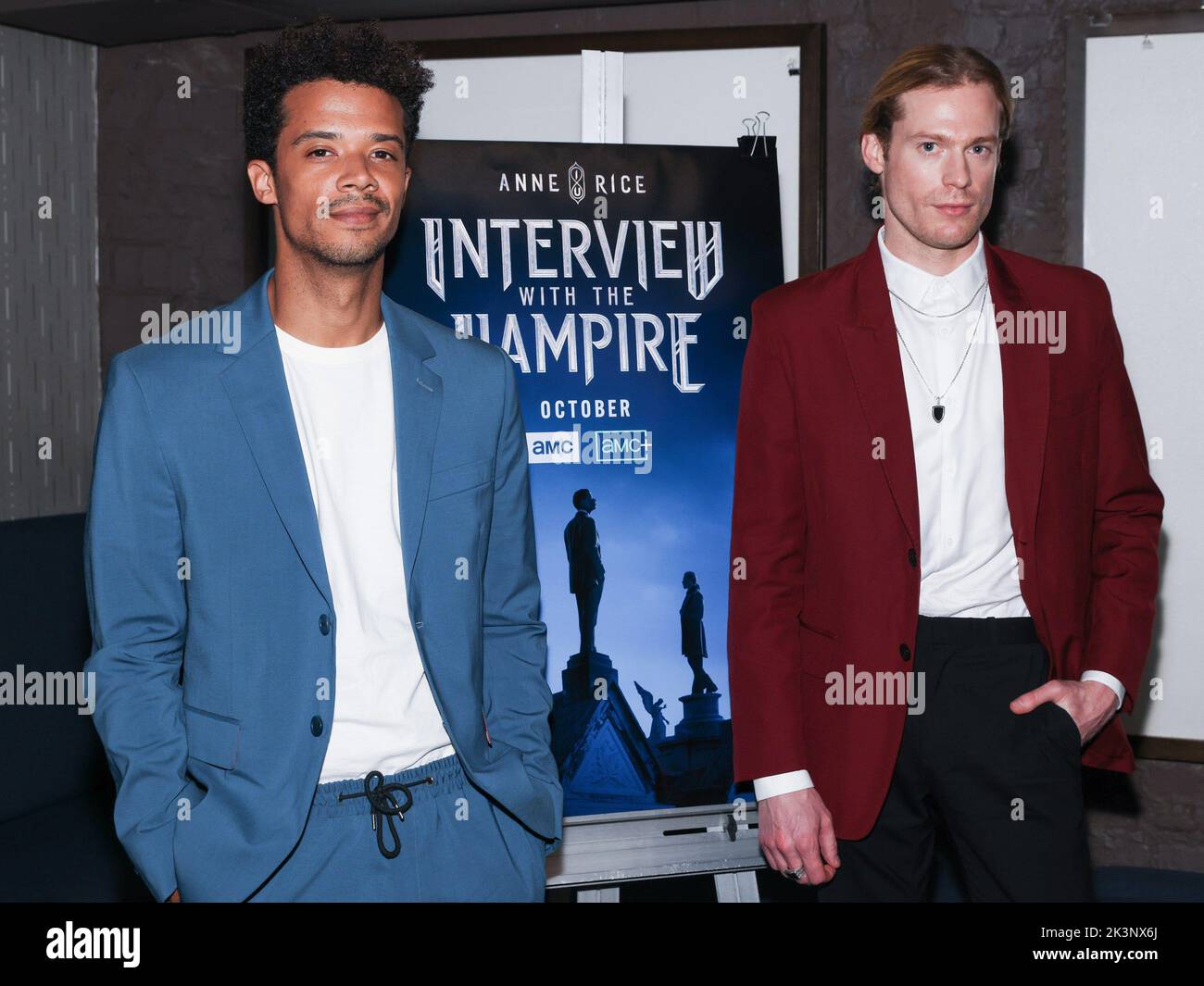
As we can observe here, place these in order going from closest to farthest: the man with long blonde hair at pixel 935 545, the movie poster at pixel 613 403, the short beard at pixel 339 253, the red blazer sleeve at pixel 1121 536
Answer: the short beard at pixel 339 253 → the man with long blonde hair at pixel 935 545 → the red blazer sleeve at pixel 1121 536 → the movie poster at pixel 613 403

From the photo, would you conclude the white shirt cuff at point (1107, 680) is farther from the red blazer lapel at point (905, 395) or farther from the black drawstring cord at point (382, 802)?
the black drawstring cord at point (382, 802)

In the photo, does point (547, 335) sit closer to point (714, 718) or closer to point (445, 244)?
point (445, 244)

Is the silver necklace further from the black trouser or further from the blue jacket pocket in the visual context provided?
the blue jacket pocket


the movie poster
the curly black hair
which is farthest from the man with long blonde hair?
the movie poster

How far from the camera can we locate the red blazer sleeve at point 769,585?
1.87 meters

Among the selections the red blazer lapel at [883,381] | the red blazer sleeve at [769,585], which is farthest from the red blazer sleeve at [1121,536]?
the red blazer sleeve at [769,585]

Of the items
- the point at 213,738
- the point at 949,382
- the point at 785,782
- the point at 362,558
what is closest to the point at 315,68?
the point at 362,558

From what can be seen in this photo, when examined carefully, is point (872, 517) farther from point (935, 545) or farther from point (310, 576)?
point (310, 576)

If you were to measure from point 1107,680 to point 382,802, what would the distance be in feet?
3.67

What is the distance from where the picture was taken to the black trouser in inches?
70.9

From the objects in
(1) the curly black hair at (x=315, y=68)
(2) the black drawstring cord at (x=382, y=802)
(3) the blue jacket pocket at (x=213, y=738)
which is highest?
(1) the curly black hair at (x=315, y=68)

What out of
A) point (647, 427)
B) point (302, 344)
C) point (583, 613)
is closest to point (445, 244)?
point (647, 427)

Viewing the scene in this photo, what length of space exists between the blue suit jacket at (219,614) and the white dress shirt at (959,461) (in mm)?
687

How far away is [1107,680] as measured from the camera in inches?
74.7
